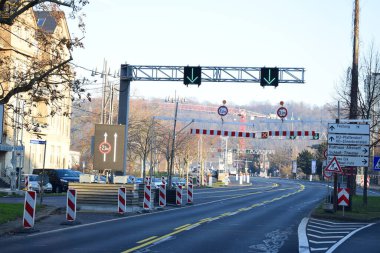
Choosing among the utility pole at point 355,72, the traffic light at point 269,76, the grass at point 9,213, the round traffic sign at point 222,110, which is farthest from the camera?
the round traffic sign at point 222,110

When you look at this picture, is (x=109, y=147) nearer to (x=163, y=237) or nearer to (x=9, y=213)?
(x=9, y=213)

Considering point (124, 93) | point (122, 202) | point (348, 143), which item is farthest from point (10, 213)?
point (124, 93)

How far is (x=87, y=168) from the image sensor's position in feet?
247

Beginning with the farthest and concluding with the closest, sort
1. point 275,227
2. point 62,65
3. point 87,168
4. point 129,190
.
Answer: point 87,168 < point 129,190 < point 275,227 < point 62,65

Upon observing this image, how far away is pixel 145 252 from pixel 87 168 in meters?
62.0

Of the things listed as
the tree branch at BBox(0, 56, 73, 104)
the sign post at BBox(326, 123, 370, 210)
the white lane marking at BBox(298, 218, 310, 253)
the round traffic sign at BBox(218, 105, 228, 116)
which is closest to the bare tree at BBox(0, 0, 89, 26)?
the tree branch at BBox(0, 56, 73, 104)

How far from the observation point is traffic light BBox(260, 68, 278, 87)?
119 feet

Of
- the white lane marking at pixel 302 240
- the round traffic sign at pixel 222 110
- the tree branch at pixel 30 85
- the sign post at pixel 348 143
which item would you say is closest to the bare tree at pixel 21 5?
the tree branch at pixel 30 85

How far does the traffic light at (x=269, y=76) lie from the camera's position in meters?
36.3

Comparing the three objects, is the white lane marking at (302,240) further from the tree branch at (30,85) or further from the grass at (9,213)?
the grass at (9,213)

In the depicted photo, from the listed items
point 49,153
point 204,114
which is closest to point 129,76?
point 49,153

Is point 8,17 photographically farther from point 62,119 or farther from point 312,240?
point 62,119

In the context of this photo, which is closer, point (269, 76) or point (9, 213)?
point (9, 213)

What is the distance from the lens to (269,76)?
36438 millimetres
